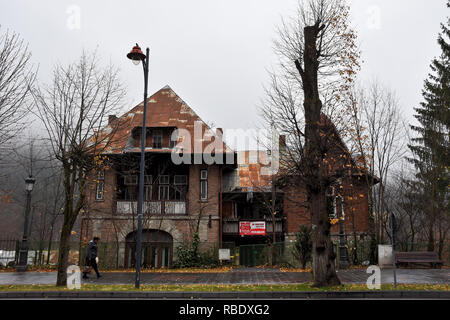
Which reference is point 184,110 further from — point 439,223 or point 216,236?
point 439,223

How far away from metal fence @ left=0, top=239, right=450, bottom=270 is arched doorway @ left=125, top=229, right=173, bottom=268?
0.07 metres

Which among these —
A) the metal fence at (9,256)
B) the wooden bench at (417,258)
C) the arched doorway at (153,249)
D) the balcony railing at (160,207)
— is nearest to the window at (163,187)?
the balcony railing at (160,207)

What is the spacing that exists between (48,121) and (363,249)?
1757 centimetres

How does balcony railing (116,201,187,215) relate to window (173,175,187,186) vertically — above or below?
below

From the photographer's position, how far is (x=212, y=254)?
72.3ft

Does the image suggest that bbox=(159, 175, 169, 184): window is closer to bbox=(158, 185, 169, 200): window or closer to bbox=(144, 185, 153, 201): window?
bbox=(158, 185, 169, 200): window

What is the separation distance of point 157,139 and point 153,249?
7.09 metres

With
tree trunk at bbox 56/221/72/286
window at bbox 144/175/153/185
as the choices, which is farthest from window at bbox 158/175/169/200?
tree trunk at bbox 56/221/72/286

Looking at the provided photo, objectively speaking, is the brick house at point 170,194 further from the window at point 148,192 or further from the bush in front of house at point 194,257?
the bush in front of house at point 194,257

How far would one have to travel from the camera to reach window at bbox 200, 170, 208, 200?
23709 millimetres

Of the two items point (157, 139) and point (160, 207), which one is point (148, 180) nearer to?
point (160, 207)

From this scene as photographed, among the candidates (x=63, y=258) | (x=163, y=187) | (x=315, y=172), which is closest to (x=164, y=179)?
(x=163, y=187)

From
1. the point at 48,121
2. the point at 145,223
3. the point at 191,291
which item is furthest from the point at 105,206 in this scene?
the point at 191,291

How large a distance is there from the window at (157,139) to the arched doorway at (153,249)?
550 cm
